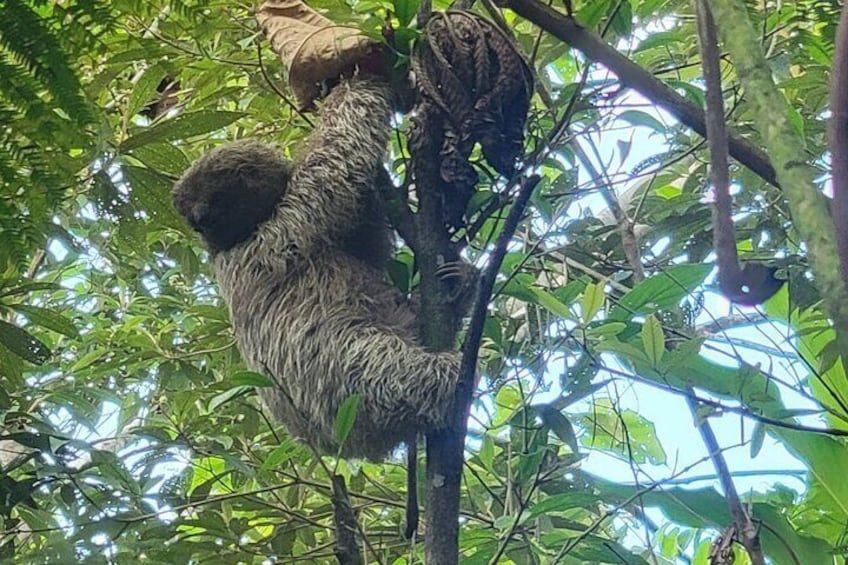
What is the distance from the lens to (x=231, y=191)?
5.24 meters

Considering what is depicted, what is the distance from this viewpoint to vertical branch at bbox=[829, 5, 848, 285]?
1499mm

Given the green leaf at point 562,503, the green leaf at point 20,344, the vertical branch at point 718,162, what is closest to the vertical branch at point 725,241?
the vertical branch at point 718,162

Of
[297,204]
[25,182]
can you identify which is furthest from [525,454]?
[25,182]

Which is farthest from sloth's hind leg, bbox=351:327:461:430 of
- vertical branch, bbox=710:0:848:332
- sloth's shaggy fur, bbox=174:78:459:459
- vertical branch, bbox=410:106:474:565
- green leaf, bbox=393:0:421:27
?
vertical branch, bbox=710:0:848:332

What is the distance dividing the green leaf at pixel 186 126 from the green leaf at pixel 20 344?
1029 mm

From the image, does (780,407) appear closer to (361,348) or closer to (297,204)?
(361,348)

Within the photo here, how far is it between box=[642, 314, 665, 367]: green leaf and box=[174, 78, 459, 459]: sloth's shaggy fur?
3.67ft

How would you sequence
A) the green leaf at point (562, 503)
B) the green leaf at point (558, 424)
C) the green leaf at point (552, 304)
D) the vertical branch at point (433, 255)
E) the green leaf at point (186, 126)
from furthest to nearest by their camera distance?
1. the green leaf at point (186, 126)
2. the green leaf at point (558, 424)
3. the green leaf at point (562, 503)
4. the green leaf at point (552, 304)
5. the vertical branch at point (433, 255)

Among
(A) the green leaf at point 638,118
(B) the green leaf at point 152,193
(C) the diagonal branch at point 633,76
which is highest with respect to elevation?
(A) the green leaf at point 638,118

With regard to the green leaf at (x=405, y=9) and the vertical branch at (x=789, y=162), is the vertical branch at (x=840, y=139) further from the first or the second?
the green leaf at (x=405, y=9)

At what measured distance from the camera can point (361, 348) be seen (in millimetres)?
4805

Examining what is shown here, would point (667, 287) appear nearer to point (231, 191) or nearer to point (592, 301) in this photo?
point (592, 301)

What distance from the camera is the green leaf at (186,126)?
4855mm

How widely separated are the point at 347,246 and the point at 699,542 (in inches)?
130
